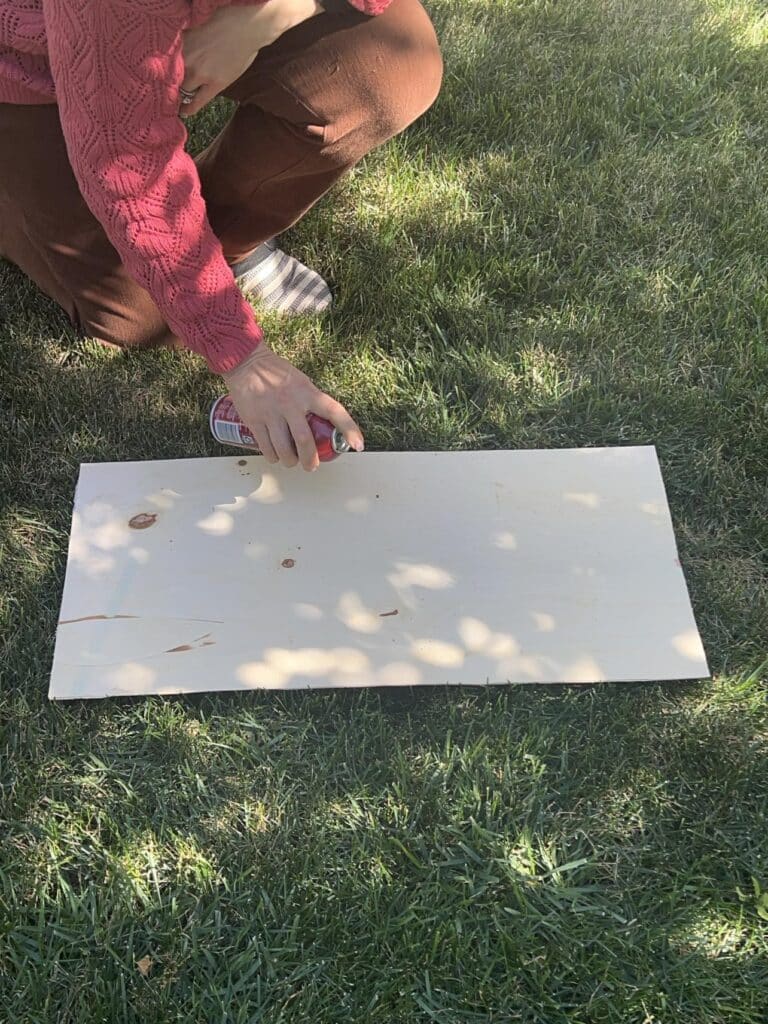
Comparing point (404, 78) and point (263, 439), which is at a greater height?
point (404, 78)

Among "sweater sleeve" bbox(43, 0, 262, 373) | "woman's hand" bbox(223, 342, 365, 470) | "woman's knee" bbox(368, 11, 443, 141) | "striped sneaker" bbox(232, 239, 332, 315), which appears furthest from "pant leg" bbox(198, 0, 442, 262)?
"woman's hand" bbox(223, 342, 365, 470)

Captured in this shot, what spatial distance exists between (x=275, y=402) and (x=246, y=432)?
0.28 m

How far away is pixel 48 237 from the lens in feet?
6.95

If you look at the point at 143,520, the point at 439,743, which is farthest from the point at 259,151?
the point at 439,743

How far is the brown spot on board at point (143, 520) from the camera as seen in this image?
2.07m

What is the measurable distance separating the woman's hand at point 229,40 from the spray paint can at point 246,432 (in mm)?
630

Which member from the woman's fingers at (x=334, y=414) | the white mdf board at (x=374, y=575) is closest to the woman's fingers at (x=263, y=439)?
the woman's fingers at (x=334, y=414)

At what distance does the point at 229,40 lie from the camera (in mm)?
1647

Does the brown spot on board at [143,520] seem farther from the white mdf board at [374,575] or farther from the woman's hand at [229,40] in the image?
the woman's hand at [229,40]

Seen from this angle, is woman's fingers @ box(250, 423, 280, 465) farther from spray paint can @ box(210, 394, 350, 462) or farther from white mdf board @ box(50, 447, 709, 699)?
white mdf board @ box(50, 447, 709, 699)

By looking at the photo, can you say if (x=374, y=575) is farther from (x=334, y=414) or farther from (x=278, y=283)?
(x=278, y=283)

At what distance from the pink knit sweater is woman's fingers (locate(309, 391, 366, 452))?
0.55 ft

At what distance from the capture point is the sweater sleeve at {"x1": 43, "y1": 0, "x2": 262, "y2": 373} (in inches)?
54.8

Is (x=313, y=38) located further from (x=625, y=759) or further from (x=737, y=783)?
(x=737, y=783)
